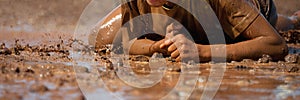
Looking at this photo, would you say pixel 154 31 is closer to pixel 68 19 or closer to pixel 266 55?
pixel 266 55

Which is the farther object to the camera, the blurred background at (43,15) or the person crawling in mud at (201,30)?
the blurred background at (43,15)

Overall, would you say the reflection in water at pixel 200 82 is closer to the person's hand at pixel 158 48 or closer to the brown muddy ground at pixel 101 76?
the brown muddy ground at pixel 101 76

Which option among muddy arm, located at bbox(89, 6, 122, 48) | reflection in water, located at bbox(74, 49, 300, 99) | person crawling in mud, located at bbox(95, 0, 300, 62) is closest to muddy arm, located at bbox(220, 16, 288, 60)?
person crawling in mud, located at bbox(95, 0, 300, 62)

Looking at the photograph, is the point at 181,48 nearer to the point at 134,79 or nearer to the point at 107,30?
the point at 134,79

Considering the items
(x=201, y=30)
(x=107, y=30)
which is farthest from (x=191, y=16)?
(x=107, y=30)

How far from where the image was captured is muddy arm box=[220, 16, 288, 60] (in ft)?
11.4

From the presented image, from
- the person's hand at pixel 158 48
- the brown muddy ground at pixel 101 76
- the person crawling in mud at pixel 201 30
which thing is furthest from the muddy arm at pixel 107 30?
the person's hand at pixel 158 48

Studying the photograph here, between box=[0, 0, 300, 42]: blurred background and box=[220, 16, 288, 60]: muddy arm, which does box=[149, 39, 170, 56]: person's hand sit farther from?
box=[0, 0, 300, 42]: blurred background

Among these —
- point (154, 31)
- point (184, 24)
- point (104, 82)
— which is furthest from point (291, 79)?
point (154, 31)

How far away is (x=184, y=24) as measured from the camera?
382 centimetres

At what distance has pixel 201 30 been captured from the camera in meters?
3.84

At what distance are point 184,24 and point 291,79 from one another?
3.86 ft

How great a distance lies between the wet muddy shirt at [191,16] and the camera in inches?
140

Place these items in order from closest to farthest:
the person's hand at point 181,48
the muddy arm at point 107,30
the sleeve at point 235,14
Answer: the person's hand at point 181,48 → the sleeve at point 235,14 → the muddy arm at point 107,30
